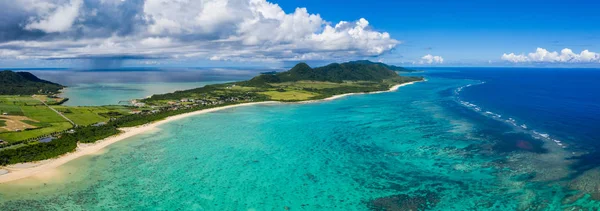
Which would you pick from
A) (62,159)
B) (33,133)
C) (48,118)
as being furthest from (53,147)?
(48,118)

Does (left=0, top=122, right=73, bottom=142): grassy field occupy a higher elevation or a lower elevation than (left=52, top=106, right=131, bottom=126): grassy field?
lower

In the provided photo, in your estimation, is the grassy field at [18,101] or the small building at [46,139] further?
the grassy field at [18,101]

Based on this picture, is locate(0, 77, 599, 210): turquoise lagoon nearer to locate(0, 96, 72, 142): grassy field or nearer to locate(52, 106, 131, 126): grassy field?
locate(0, 96, 72, 142): grassy field

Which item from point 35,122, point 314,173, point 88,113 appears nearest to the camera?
point 314,173

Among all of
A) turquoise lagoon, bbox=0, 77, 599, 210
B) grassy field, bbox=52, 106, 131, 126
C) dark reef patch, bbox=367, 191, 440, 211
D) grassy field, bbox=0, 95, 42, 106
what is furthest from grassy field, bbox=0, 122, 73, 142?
dark reef patch, bbox=367, 191, 440, 211

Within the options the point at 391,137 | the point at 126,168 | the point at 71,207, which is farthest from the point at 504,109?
the point at 71,207

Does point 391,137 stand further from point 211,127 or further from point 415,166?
point 211,127

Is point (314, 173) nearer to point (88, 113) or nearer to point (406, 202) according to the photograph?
point (406, 202)

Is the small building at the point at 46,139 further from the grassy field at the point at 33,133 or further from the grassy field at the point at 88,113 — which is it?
the grassy field at the point at 88,113

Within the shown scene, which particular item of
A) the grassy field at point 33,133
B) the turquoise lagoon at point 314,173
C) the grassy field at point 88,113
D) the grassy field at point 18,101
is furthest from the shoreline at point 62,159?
the grassy field at point 18,101
